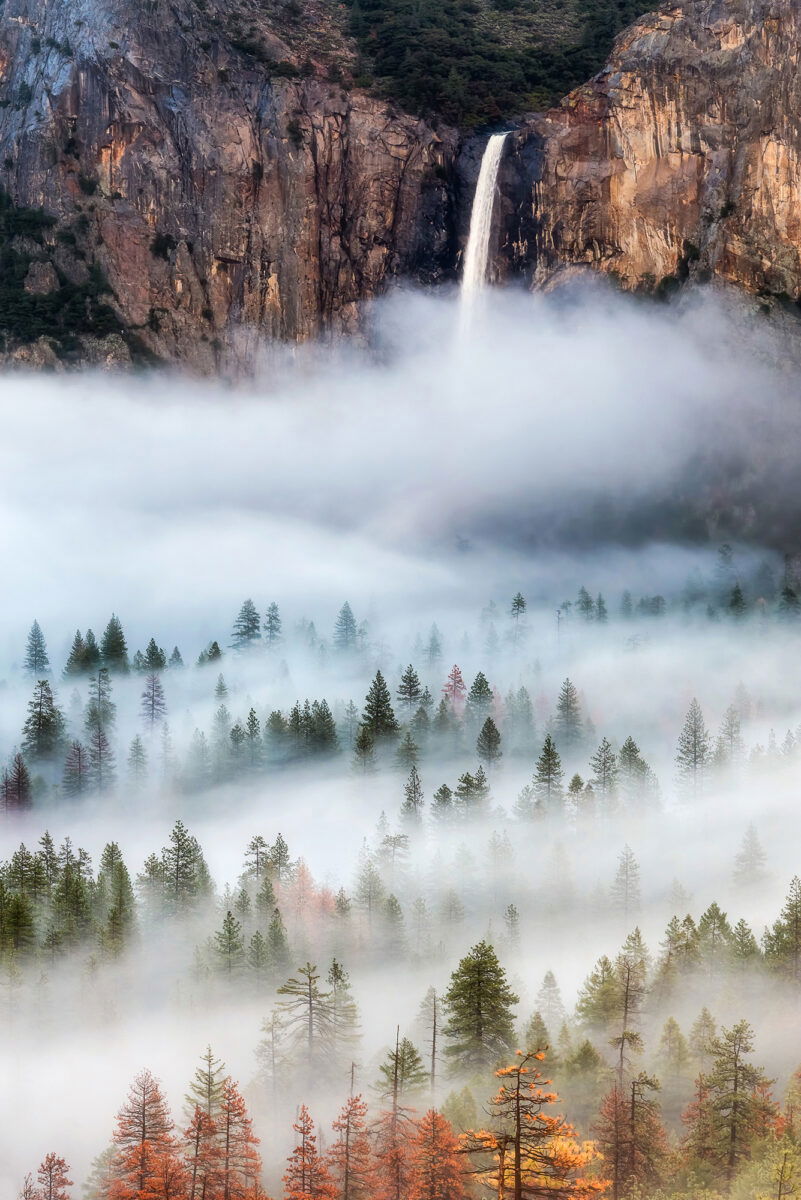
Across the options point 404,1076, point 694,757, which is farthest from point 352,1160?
point 694,757

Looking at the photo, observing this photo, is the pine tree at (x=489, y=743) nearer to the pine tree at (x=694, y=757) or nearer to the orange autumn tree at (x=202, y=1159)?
the pine tree at (x=694, y=757)

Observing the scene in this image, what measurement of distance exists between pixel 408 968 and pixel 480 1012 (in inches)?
1166

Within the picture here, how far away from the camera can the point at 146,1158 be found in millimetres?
106688

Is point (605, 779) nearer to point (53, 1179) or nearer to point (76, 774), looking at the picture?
point (76, 774)

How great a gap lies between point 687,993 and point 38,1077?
5774cm

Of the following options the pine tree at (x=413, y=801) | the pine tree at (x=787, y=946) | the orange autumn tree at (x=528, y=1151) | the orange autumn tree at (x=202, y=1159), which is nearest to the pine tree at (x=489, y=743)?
the pine tree at (x=413, y=801)

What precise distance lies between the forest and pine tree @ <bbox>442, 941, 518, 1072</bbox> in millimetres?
298

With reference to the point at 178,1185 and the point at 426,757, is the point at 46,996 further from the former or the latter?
the point at 426,757

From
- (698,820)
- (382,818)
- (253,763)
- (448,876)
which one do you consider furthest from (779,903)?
(253,763)

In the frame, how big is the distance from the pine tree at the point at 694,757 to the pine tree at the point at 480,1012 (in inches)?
2688

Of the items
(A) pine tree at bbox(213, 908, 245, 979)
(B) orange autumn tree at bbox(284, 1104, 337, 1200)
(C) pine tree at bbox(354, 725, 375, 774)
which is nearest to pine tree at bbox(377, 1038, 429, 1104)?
(B) orange autumn tree at bbox(284, 1104, 337, 1200)

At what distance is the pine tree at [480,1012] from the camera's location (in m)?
119

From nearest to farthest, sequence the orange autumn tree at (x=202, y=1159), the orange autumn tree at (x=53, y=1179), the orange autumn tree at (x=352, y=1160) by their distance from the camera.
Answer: the orange autumn tree at (x=202, y=1159), the orange autumn tree at (x=352, y=1160), the orange autumn tree at (x=53, y=1179)

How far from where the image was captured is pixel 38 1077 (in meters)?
135
